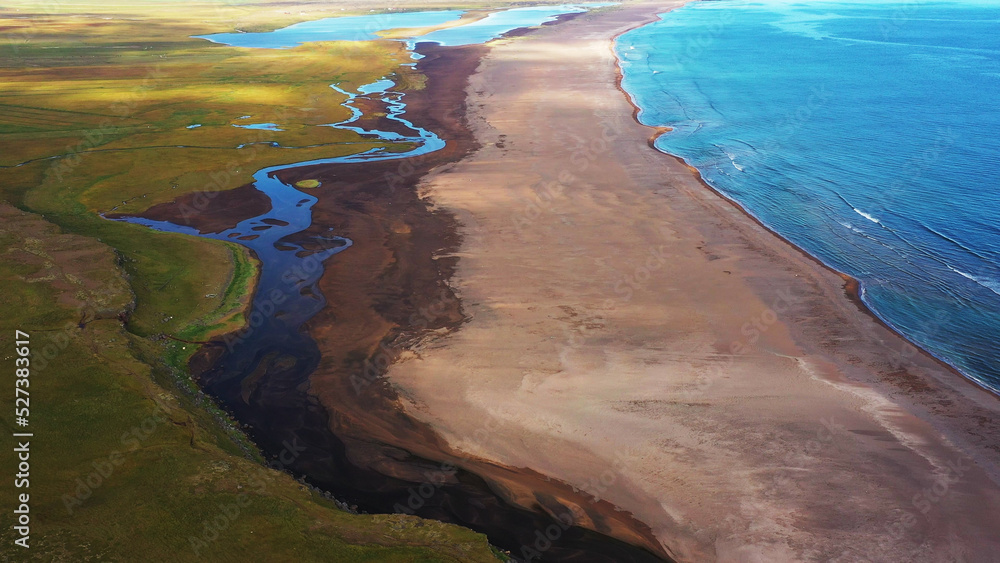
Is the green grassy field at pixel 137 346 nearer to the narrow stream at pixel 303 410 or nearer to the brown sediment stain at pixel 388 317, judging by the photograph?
the narrow stream at pixel 303 410

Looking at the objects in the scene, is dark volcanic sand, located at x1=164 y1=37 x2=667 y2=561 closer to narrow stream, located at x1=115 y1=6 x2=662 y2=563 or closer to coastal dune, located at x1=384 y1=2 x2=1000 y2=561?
narrow stream, located at x1=115 y1=6 x2=662 y2=563

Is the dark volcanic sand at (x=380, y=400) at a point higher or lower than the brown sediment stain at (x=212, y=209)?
lower

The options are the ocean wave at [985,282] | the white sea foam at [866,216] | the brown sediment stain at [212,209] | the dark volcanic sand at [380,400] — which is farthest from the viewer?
the white sea foam at [866,216]

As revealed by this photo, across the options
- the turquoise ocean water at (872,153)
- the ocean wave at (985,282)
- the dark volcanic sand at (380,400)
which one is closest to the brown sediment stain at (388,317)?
the dark volcanic sand at (380,400)

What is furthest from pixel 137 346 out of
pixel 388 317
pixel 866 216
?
pixel 866 216

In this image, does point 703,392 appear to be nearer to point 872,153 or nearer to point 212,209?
point 212,209
